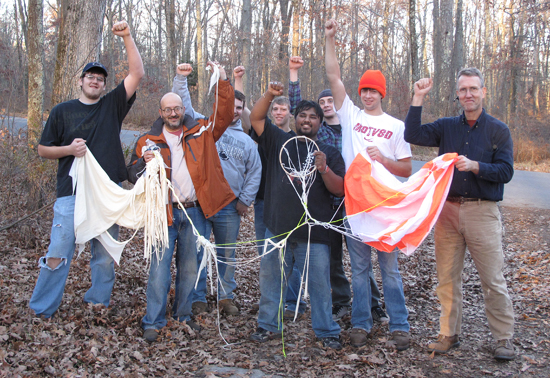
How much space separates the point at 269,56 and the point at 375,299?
23319 millimetres

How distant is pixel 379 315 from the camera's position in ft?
15.5

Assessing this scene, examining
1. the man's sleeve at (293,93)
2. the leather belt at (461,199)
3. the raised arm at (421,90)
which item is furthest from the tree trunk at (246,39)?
the leather belt at (461,199)

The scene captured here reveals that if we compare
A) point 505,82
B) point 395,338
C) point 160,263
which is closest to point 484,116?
point 395,338

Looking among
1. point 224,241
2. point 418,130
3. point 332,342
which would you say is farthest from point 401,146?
point 224,241

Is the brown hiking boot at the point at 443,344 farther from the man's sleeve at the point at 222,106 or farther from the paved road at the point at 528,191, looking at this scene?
the paved road at the point at 528,191

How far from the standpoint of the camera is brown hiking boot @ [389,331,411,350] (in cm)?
402

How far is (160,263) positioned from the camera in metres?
4.20

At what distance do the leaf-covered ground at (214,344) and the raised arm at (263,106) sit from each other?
2111mm

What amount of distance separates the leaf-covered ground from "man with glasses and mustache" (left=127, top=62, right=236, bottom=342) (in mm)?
336

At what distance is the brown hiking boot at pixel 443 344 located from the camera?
4.00m

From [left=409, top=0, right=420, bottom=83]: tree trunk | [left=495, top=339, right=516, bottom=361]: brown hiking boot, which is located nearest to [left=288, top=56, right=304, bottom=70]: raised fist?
[left=495, top=339, right=516, bottom=361]: brown hiking boot

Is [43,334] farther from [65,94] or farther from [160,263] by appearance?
[65,94]

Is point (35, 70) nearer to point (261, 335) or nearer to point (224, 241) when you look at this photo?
point (224, 241)

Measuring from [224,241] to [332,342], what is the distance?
1594 millimetres
